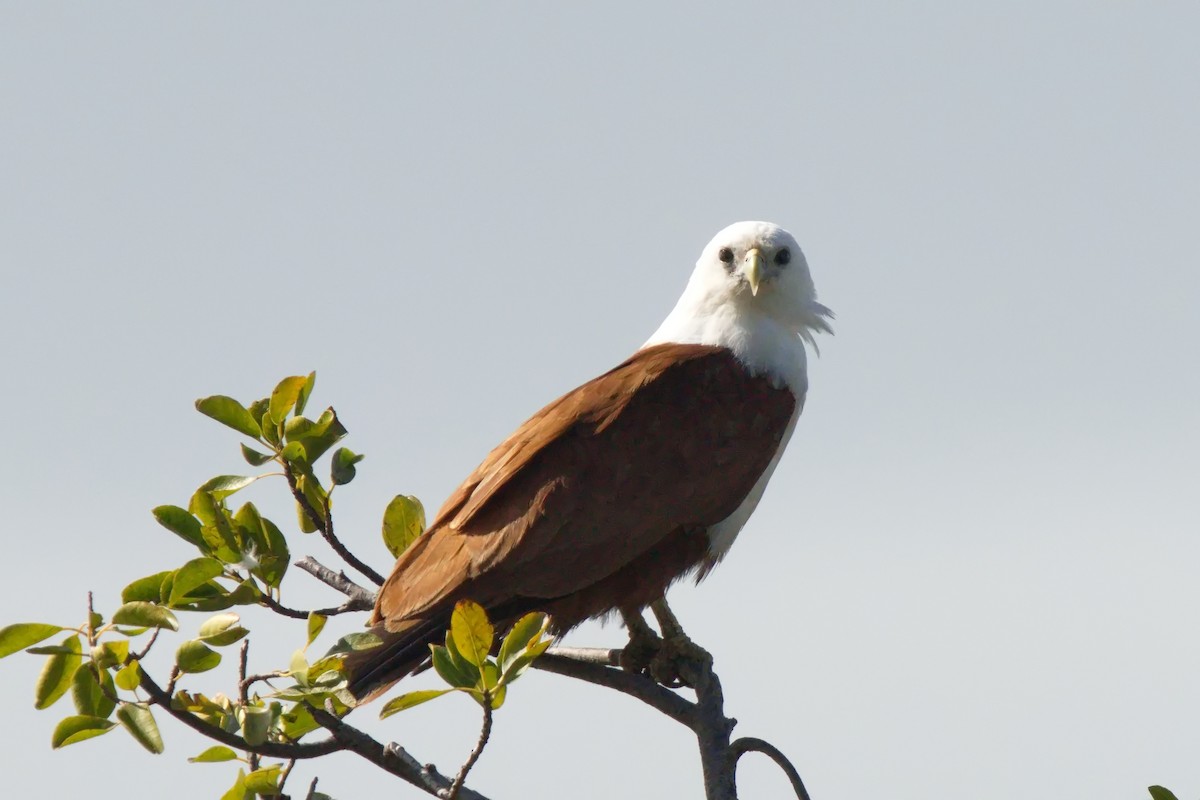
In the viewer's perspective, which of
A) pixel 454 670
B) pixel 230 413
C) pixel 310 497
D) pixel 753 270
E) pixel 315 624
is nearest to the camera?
pixel 454 670

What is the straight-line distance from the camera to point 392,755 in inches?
150

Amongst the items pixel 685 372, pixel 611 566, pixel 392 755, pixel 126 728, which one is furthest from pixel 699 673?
pixel 126 728

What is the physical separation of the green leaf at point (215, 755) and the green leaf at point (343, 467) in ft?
3.96

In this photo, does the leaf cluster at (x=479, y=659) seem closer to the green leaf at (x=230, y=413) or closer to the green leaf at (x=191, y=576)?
the green leaf at (x=191, y=576)

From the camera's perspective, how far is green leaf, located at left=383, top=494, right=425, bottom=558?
18.3 feet

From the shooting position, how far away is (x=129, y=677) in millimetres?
3543

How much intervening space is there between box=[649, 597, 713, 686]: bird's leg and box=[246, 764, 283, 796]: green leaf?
6.63 feet

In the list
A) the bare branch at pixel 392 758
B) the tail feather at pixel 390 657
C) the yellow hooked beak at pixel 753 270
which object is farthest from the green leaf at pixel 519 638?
Result: the yellow hooked beak at pixel 753 270

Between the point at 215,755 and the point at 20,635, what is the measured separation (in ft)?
1.91

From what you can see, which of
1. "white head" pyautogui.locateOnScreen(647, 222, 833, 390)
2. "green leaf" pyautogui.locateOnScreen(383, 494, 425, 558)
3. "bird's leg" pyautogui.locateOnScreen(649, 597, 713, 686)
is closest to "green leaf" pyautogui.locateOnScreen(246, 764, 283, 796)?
"green leaf" pyautogui.locateOnScreen(383, 494, 425, 558)

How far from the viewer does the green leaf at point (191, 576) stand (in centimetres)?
385

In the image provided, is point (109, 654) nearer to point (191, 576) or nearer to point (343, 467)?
point (191, 576)

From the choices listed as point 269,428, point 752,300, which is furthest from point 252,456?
point 752,300

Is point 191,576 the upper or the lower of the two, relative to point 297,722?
upper
